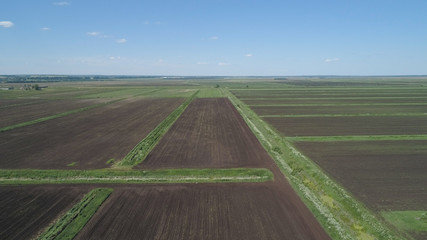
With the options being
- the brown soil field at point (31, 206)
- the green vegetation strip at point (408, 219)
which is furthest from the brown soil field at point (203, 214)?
the green vegetation strip at point (408, 219)

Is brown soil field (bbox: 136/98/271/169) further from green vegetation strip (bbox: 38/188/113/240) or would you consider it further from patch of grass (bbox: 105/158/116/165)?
green vegetation strip (bbox: 38/188/113/240)

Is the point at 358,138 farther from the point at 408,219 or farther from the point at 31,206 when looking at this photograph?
the point at 31,206

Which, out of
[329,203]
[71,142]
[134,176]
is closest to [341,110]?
[329,203]

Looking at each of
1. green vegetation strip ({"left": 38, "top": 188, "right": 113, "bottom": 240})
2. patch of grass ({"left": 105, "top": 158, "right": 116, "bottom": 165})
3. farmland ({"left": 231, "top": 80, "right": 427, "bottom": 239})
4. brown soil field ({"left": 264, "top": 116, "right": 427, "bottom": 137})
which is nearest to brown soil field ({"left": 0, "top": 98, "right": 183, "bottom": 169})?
patch of grass ({"left": 105, "top": 158, "right": 116, "bottom": 165})

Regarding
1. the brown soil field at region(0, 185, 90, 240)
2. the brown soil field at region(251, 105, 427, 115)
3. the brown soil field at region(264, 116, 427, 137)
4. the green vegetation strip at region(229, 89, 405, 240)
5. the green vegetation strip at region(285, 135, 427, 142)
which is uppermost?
the brown soil field at region(251, 105, 427, 115)

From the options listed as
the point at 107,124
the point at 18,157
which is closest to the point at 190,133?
the point at 107,124

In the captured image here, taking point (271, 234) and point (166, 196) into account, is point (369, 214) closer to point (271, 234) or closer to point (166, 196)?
point (271, 234)
